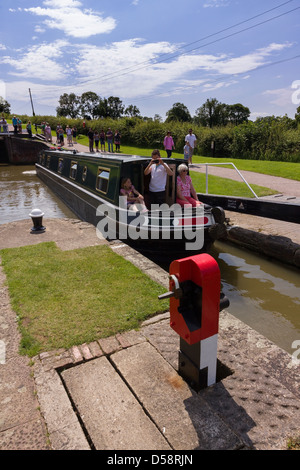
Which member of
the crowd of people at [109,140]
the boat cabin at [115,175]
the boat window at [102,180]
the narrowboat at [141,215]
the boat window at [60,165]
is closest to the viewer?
the narrowboat at [141,215]

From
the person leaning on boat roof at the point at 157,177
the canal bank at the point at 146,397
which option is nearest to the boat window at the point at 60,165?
the person leaning on boat roof at the point at 157,177

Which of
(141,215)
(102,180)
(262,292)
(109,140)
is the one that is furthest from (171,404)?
(109,140)

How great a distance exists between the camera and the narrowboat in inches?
213

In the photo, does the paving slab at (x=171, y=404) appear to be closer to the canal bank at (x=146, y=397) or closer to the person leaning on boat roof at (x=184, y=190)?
the canal bank at (x=146, y=397)

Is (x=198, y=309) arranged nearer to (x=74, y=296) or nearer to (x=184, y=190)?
(x=74, y=296)

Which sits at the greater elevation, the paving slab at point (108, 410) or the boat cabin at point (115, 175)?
the boat cabin at point (115, 175)

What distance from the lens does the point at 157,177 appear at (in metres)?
5.92

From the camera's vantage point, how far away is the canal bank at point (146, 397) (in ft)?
6.38

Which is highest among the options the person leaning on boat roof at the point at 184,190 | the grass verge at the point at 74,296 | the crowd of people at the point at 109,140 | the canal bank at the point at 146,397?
the crowd of people at the point at 109,140

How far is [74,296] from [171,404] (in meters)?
1.98

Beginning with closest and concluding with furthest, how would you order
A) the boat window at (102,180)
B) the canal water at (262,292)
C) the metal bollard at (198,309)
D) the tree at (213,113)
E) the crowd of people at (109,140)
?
the metal bollard at (198,309)
the canal water at (262,292)
the boat window at (102,180)
the crowd of people at (109,140)
the tree at (213,113)

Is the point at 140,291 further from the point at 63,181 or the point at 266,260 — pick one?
the point at 63,181

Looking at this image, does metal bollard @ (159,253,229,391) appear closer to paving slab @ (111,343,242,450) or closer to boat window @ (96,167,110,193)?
paving slab @ (111,343,242,450)

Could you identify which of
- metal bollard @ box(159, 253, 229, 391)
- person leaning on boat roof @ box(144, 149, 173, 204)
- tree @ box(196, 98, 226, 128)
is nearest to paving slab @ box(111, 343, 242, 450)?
metal bollard @ box(159, 253, 229, 391)
